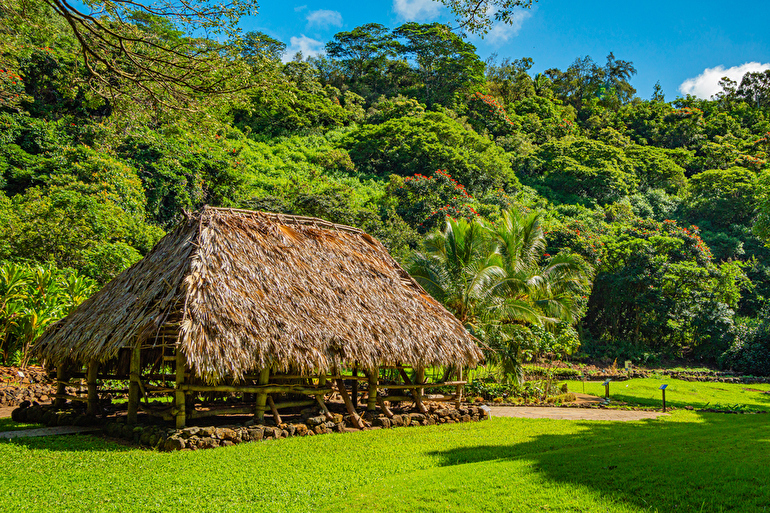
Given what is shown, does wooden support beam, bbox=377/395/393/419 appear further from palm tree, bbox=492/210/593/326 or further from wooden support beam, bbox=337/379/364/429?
palm tree, bbox=492/210/593/326

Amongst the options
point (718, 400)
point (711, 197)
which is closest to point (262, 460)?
point (718, 400)

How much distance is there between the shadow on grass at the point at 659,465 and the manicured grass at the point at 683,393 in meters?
8.26

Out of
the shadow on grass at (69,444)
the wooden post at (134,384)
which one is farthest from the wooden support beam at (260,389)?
A: the shadow on grass at (69,444)

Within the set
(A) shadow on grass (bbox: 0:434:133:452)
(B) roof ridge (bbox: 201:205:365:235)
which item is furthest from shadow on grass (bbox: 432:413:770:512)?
(B) roof ridge (bbox: 201:205:365:235)

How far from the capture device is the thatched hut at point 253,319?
8.16 meters

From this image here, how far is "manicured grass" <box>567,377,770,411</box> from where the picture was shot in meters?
16.8

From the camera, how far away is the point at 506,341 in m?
15.4

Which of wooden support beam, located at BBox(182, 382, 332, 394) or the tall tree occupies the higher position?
the tall tree

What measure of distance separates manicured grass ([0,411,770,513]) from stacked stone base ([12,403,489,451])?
0.34m

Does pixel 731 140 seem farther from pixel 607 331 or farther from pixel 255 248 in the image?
pixel 255 248

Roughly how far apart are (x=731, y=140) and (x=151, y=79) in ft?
170

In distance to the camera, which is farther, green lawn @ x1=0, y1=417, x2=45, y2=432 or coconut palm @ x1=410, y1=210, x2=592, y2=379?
coconut palm @ x1=410, y1=210, x2=592, y2=379

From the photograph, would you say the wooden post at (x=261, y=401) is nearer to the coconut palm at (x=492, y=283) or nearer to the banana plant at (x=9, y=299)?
the coconut palm at (x=492, y=283)

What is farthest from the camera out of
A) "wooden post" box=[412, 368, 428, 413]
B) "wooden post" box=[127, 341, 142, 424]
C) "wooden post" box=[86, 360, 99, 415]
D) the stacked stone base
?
"wooden post" box=[412, 368, 428, 413]
